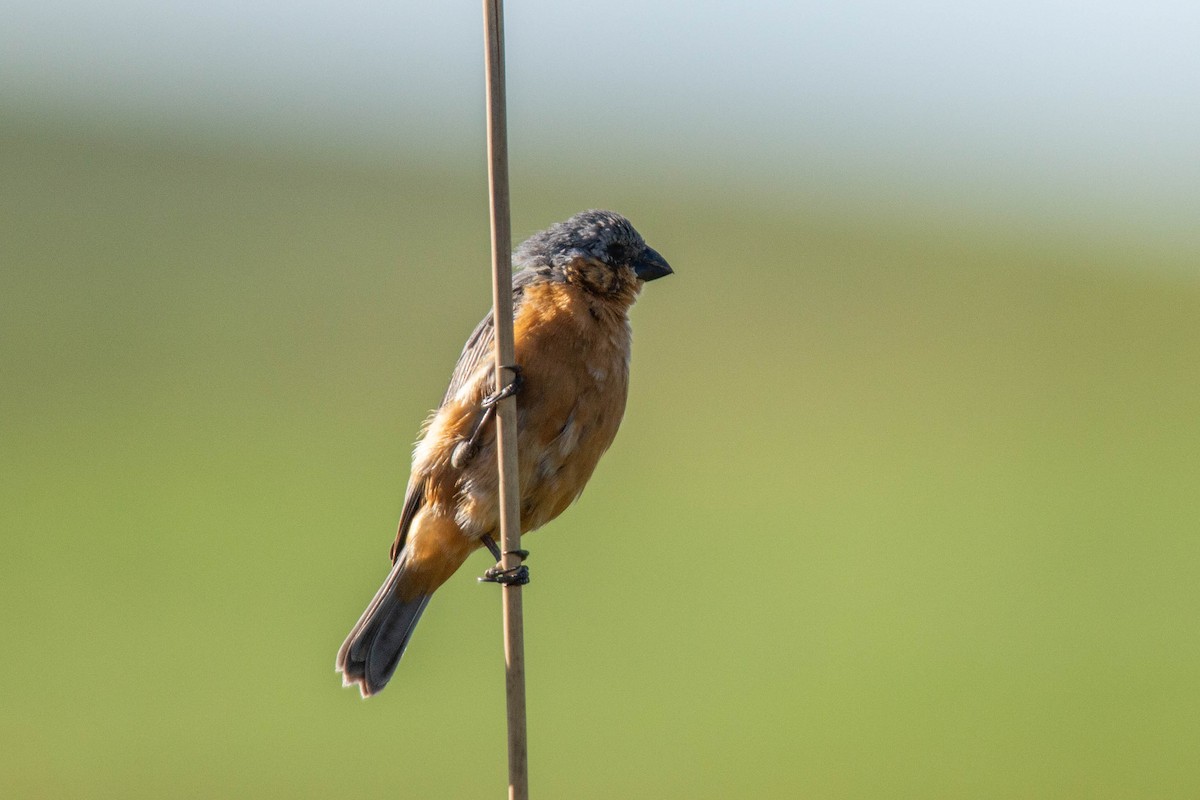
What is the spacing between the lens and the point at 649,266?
472 centimetres

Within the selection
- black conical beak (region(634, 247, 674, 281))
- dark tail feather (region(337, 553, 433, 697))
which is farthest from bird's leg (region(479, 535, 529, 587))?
black conical beak (region(634, 247, 674, 281))

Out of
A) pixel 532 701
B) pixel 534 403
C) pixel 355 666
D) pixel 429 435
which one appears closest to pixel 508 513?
pixel 534 403

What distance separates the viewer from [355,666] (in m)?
4.94

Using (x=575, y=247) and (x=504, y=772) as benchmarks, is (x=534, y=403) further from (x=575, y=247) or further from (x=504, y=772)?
(x=504, y=772)

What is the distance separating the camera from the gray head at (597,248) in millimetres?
4613

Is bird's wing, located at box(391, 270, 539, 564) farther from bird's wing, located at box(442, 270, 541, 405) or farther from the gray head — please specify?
the gray head

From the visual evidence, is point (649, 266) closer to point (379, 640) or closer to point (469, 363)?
point (469, 363)

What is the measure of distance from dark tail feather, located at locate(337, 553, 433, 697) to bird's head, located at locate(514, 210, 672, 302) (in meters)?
1.43

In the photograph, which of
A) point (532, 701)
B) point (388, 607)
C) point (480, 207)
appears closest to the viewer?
point (388, 607)

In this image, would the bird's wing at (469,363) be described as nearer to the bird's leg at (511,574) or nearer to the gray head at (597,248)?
the gray head at (597,248)

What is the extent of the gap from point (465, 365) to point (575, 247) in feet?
2.13

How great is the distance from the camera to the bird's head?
4559 mm

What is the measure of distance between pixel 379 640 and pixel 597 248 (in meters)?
1.86

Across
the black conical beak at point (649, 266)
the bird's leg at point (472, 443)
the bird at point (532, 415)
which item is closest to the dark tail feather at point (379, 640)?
the bird at point (532, 415)
